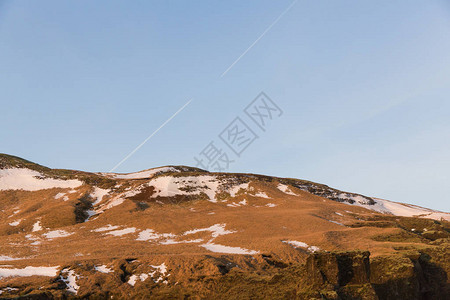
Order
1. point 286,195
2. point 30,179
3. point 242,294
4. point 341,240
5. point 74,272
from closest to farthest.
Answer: point 242,294 → point 74,272 → point 341,240 → point 286,195 → point 30,179

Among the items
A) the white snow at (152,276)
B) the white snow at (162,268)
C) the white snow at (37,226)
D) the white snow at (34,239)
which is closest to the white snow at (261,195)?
the white snow at (37,226)

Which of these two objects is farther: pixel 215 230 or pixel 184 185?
pixel 184 185

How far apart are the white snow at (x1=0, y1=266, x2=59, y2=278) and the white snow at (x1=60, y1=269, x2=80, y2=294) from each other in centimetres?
97

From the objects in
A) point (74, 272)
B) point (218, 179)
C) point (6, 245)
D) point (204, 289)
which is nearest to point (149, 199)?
point (218, 179)

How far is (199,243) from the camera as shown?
3475 centimetres

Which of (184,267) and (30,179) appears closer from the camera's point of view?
(184,267)

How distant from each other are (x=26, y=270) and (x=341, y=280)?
2164 cm

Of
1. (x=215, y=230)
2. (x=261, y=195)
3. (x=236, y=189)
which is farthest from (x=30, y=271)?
(x=236, y=189)

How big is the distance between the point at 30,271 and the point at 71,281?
4.07 m

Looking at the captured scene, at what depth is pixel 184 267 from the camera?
22.6m

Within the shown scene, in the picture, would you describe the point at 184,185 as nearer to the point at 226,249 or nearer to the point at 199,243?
the point at 199,243

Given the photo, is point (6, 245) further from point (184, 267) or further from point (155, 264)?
point (184, 267)

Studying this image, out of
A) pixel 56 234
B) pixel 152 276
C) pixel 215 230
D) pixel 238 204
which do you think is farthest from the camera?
pixel 238 204

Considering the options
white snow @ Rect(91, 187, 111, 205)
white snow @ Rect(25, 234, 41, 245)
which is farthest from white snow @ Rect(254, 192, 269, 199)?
white snow @ Rect(25, 234, 41, 245)
